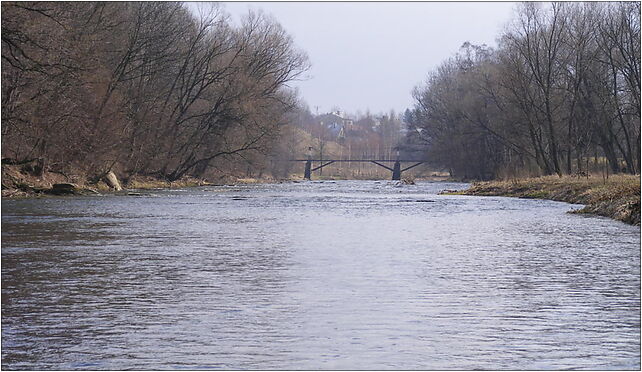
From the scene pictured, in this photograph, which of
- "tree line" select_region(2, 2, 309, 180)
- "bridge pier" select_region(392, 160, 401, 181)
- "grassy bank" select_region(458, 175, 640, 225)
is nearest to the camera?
"grassy bank" select_region(458, 175, 640, 225)

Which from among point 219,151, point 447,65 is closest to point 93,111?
point 219,151

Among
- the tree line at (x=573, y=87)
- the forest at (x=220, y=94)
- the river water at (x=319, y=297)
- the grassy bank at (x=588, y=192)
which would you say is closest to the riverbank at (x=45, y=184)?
the forest at (x=220, y=94)

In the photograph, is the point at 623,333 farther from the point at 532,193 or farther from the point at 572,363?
the point at 532,193

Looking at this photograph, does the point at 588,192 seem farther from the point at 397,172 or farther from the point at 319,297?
the point at 397,172

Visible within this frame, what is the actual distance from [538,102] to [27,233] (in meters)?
46.5

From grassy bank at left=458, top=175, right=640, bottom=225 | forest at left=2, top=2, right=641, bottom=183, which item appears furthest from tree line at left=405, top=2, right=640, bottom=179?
grassy bank at left=458, top=175, right=640, bottom=225

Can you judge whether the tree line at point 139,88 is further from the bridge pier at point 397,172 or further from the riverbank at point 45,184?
the bridge pier at point 397,172

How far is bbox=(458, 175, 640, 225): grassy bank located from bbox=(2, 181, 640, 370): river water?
3.82m

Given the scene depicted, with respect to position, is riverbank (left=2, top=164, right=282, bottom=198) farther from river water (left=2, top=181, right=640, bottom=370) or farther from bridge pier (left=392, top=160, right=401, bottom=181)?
bridge pier (left=392, top=160, right=401, bottom=181)

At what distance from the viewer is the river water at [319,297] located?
9.05 m

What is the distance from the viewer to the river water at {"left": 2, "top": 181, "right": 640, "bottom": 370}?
9.05 m

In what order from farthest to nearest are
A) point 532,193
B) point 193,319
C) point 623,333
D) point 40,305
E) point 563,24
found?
point 563,24
point 532,193
point 40,305
point 193,319
point 623,333

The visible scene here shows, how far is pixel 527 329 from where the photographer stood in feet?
34.0

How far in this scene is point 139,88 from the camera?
63.8 meters
